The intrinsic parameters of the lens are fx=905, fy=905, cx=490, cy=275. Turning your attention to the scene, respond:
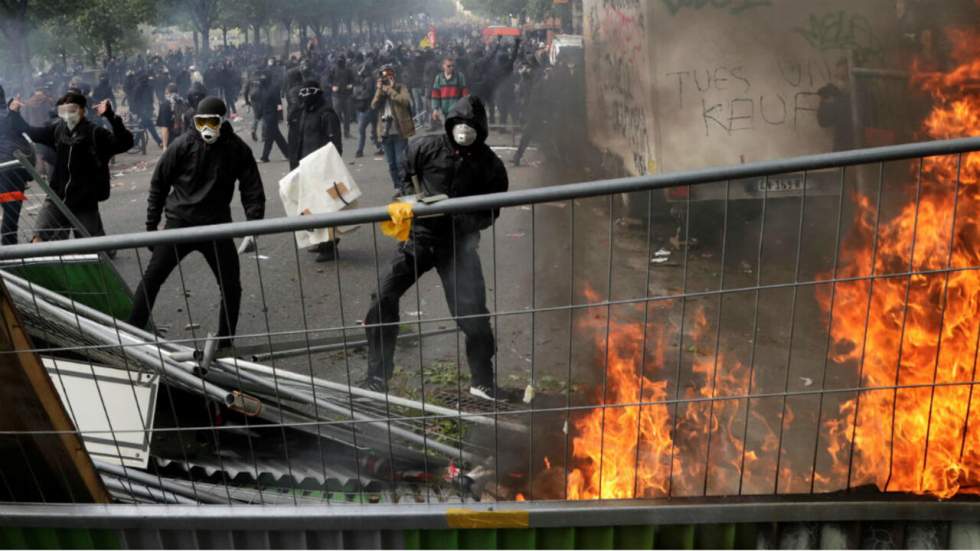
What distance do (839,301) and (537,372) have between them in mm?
1669

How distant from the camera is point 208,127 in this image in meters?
5.83

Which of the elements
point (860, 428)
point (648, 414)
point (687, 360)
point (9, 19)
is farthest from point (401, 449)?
point (9, 19)

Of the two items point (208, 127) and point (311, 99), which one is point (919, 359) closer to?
point (208, 127)

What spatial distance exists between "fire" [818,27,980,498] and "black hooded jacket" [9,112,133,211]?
5939mm

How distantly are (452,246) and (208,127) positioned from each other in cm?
226

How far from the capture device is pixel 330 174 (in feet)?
20.9

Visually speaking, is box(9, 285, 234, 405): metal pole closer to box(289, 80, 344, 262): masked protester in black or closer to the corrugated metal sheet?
the corrugated metal sheet

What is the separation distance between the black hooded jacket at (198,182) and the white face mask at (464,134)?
1.55 meters

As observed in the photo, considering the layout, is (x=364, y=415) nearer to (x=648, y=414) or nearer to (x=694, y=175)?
(x=648, y=414)

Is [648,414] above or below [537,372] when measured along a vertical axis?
above

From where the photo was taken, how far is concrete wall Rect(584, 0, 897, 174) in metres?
7.52

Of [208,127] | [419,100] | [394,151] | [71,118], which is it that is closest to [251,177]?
[208,127]

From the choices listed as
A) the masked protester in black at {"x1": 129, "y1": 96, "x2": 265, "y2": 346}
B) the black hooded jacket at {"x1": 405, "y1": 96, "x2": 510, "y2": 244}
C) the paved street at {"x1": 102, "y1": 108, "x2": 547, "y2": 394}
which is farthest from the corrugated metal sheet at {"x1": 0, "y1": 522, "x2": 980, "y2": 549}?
the masked protester in black at {"x1": 129, "y1": 96, "x2": 265, "y2": 346}

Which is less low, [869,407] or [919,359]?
[919,359]
